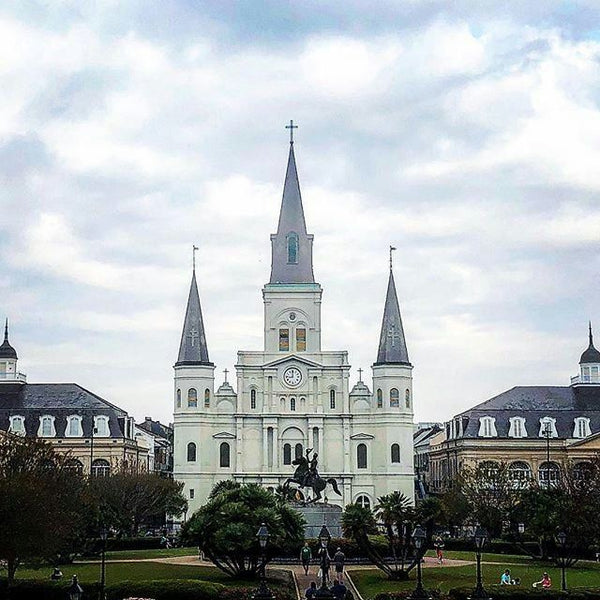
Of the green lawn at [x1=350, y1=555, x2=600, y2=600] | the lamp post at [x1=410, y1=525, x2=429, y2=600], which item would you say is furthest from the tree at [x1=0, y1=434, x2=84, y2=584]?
the lamp post at [x1=410, y1=525, x2=429, y2=600]

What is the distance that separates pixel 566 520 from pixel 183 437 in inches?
2121

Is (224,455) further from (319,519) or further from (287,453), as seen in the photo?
(319,519)

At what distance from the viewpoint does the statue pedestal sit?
215 feet

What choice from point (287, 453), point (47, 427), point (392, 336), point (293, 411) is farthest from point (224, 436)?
point (392, 336)

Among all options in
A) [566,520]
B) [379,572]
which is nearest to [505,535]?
[566,520]

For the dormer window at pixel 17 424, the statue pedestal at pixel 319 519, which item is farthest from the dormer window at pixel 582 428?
the dormer window at pixel 17 424

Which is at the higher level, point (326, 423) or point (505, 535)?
point (326, 423)

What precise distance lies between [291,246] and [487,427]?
26394 mm

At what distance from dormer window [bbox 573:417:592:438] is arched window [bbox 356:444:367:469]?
2061 cm

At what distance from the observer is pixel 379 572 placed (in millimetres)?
53781

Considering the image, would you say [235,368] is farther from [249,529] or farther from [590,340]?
[249,529]

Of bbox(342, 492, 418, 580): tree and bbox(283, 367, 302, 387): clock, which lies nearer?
bbox(342, 492, 418, 580): tree

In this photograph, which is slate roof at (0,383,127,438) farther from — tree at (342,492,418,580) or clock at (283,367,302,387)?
tree at (342,492,418,580)

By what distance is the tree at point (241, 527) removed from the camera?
4856cm
